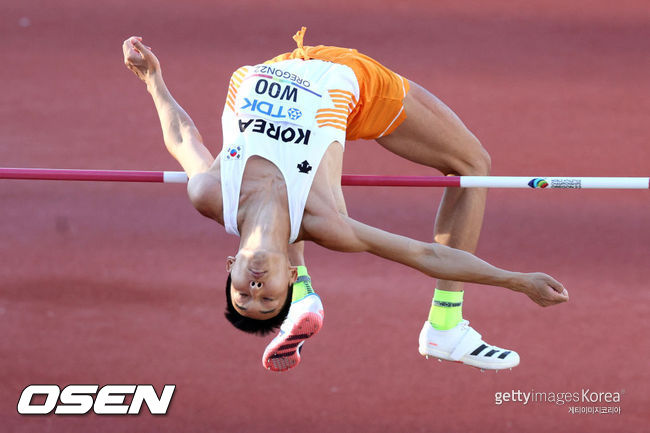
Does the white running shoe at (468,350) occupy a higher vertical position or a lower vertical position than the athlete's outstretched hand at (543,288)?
lower

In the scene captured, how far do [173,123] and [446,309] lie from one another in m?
1.07

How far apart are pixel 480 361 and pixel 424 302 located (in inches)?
42.3

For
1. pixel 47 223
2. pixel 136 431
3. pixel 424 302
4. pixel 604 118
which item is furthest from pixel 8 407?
pixel 604 118

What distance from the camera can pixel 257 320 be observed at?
2.60 meters

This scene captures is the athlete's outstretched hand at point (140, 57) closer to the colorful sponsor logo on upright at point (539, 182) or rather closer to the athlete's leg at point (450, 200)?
the athlete's leg at point (450, 200)

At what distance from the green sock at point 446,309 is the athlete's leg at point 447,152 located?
0.02 meters

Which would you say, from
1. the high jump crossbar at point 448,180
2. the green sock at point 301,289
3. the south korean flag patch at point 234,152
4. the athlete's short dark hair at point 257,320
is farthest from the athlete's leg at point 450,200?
the athlete's short dark hair at point 257,320

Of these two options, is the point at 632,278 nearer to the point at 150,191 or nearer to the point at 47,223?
the point at 150,191

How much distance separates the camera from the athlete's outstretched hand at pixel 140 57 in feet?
9.70

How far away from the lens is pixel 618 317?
4.02 m

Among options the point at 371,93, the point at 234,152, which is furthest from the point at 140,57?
the point at 371,93

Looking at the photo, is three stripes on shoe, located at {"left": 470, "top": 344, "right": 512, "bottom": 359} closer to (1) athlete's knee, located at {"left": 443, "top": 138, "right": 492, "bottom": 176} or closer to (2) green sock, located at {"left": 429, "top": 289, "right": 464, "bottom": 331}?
(2) green sock, located at {"left": 429, "top": 289, "right": 464, "bottom": 331}

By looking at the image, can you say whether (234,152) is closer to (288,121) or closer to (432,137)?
(288,121)

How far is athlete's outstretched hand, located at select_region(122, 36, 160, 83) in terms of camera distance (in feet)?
9.70
